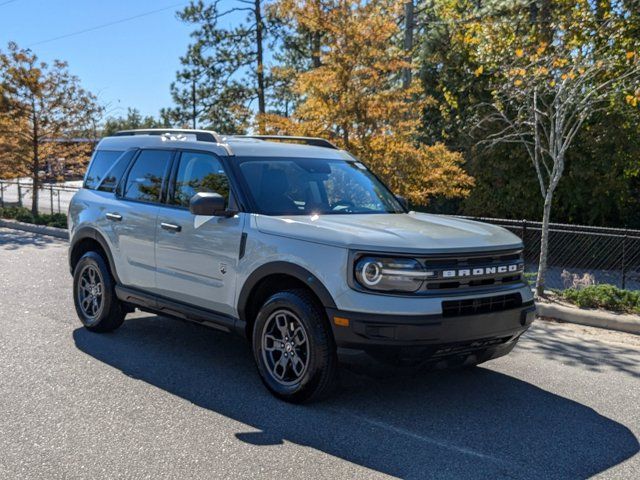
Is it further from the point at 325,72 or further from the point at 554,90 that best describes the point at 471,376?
the point at 325,72

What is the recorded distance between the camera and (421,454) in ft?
13.1

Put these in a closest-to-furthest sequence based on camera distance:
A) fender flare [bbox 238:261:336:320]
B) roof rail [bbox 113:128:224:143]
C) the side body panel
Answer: fender flare [bbox 238:261:336:320] → the side body panel → roof rail [bbox 113:128:224:143]

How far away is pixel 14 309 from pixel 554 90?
7606mm

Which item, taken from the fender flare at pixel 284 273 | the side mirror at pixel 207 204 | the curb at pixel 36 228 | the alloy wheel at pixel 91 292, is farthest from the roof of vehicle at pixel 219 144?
the curb at pixel 36 228

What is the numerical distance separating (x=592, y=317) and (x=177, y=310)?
511 cm

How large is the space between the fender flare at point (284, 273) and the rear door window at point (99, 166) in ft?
8.70

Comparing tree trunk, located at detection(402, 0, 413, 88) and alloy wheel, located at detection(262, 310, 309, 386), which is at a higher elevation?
tree trunk, located at detection(402, 0, 413, 88)

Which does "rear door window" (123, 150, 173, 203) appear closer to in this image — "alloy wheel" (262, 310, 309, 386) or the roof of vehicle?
the roof of vehicle

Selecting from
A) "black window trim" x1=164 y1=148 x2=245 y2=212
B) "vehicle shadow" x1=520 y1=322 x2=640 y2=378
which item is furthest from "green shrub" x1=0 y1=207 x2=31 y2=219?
"vehicle shadow" x1=520 y1=322 x2=640 y2=378

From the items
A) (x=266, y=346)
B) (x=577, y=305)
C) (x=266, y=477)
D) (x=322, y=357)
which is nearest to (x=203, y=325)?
(x=266, y=346)

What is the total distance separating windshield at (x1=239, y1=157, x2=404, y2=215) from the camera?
5379mm

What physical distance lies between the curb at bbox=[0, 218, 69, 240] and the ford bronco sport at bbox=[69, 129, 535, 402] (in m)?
10.3

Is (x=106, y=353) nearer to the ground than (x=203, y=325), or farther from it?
nearer to the ground

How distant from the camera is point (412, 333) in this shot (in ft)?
14.0
